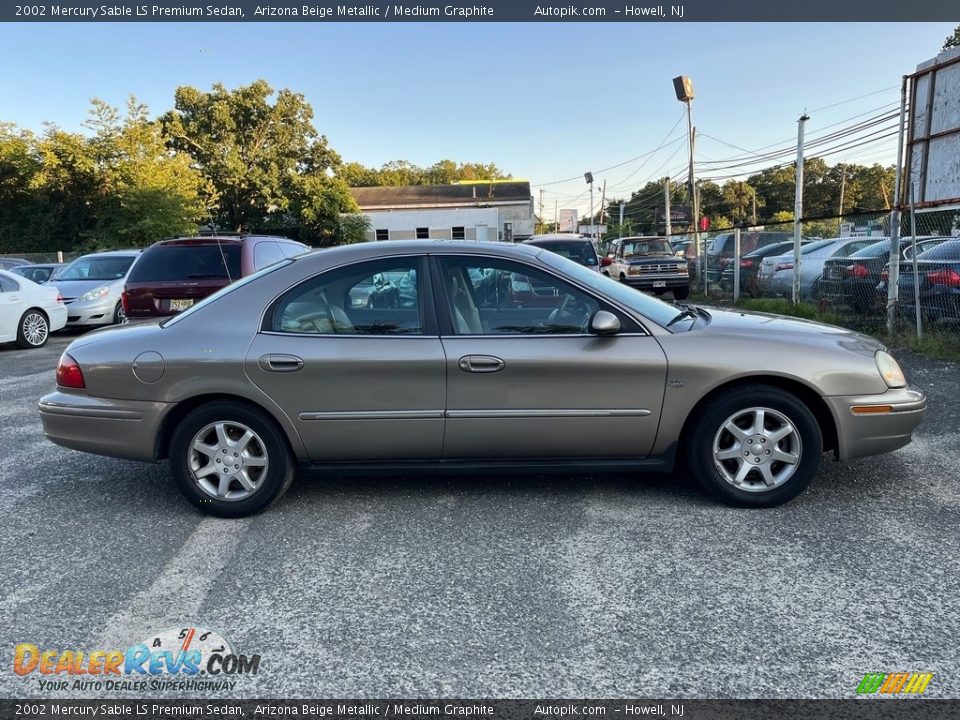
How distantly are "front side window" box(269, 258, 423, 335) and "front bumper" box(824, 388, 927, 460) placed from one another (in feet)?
8.00

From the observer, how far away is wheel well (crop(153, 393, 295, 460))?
3967 millimetres

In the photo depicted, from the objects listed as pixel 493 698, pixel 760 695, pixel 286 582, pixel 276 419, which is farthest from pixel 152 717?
pixel 760 695

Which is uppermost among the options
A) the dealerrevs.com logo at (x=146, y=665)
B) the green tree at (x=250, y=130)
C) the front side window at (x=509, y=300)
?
the green tree at (x=250, y=130)

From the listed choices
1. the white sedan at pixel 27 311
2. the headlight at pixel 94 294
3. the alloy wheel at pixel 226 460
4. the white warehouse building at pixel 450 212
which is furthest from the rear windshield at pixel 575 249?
the white warehouse building at pixel 450 212

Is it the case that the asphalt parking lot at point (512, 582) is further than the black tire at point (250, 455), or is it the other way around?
the black tire at point (250, 455)

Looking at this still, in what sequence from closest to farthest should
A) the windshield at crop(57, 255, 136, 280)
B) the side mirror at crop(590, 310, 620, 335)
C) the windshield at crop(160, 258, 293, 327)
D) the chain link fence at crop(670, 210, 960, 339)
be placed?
1. the side mirror at crop(590, 310, 620, 335)
2. the windshield at crop(160, 258, 293, 327)
3. the chain link fence at crop(670, 210, 960, 339)
4. the windshield at crop(57, 255, 136, 280)

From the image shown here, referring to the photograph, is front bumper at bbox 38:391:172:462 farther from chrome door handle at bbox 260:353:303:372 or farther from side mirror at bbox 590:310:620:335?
side mirror at bbox 590:310:620:335

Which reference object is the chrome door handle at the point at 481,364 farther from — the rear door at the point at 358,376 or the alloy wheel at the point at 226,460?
the alloy wheel at the point at 226,460

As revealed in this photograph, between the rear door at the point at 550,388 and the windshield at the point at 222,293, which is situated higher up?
the windshield at the point at 222,293

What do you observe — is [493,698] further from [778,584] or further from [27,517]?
[27,517]

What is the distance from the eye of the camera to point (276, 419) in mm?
3961

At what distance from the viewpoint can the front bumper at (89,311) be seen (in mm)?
12727

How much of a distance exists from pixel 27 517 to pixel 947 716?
460 centimetres

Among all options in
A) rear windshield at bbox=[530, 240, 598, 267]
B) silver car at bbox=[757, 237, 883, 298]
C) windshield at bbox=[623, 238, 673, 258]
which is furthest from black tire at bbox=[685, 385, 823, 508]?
windshield at bbox=[623, 238, 673, 258]
